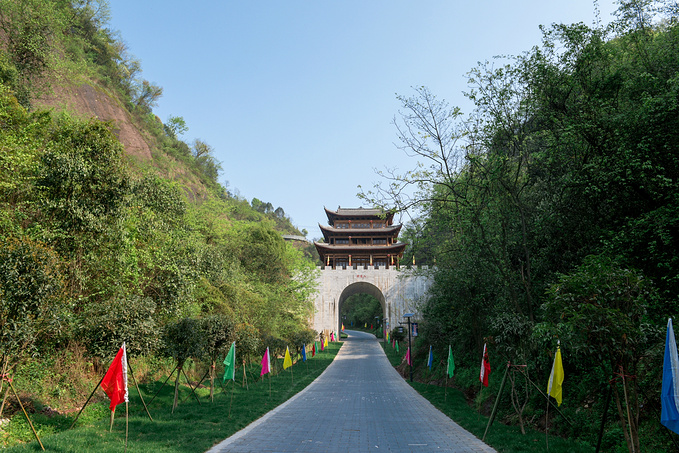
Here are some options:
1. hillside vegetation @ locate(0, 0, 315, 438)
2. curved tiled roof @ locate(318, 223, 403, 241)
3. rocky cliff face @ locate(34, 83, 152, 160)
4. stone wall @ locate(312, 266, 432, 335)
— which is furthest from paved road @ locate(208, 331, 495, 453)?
curved tiled roof @ locate(318, 223, 403, 241)

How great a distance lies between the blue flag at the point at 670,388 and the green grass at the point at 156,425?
6350 millimetres

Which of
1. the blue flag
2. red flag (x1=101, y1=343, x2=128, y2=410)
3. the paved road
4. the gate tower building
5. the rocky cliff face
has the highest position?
the rocky cliff face

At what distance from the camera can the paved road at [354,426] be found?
6812 mm

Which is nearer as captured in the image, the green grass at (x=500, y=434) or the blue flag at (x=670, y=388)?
the blue flag at (x=670, y=388)

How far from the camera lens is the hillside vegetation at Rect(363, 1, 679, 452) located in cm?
534

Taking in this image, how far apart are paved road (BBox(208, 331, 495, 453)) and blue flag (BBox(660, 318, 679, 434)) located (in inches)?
134

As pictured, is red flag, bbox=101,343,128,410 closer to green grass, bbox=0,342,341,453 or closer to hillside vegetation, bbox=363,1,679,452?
green grass, bbox=0,342,341,453

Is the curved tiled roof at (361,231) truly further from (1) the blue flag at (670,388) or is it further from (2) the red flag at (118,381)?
(1) the blue flag at (670,388)

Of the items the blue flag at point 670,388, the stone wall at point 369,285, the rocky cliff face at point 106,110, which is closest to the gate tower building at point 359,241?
the stone wall at point 369,285

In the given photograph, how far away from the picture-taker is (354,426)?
854cm

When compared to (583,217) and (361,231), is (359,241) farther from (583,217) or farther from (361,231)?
(583,217)

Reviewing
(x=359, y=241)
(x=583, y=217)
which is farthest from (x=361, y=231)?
(x=583, y=217)

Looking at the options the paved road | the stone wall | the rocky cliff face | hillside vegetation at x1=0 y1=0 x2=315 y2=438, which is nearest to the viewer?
the paved road

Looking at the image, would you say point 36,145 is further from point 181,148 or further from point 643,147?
point 181,148
